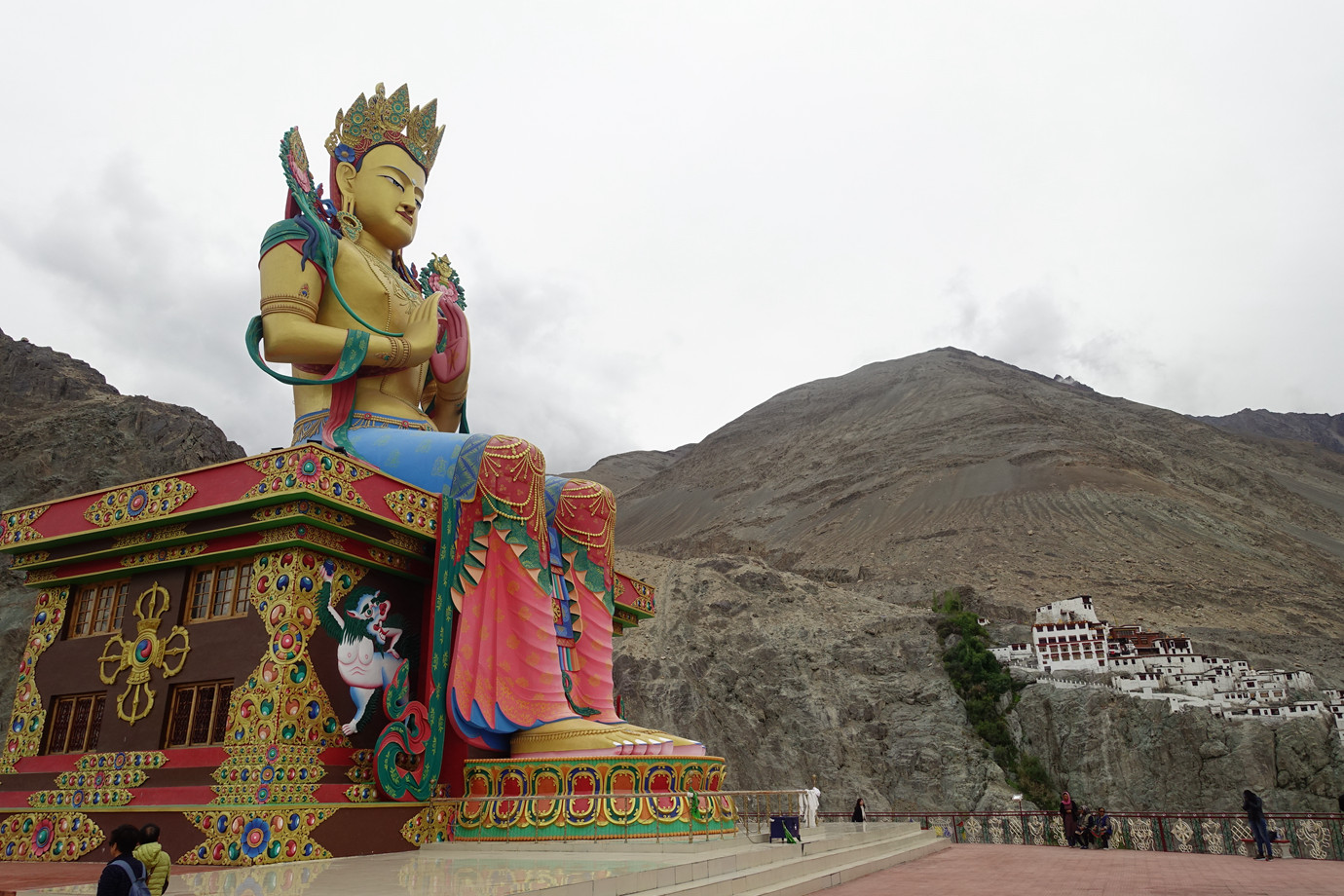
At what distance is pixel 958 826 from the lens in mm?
15156

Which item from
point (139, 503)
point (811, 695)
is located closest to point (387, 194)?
point (139, 503)

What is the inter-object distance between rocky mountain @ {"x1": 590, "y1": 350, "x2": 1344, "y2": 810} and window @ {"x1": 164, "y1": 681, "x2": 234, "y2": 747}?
72.2ft

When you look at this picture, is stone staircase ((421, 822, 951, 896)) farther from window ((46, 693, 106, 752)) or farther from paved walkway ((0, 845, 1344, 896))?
window ((46, 693, 106, 752))

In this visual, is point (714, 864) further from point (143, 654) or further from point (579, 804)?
point (143, 654)

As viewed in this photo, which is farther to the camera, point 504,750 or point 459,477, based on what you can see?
point 459,477

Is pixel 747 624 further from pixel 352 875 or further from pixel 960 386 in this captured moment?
pixel 960 386

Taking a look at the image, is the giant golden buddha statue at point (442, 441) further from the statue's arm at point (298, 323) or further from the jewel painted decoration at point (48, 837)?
the jewel painted decoration at point (48, 837)

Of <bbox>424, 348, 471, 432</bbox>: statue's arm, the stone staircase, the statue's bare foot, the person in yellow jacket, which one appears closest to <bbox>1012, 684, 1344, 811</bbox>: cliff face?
the stone staircase

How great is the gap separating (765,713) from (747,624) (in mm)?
4471

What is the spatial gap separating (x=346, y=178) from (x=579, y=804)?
26.1 ft

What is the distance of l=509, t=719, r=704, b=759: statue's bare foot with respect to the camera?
319 inches

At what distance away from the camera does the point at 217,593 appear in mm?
8422

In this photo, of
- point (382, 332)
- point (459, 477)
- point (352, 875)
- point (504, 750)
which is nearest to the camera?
point (352, 875)

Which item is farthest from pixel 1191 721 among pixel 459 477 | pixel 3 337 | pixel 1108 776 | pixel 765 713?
pixel 3 337
